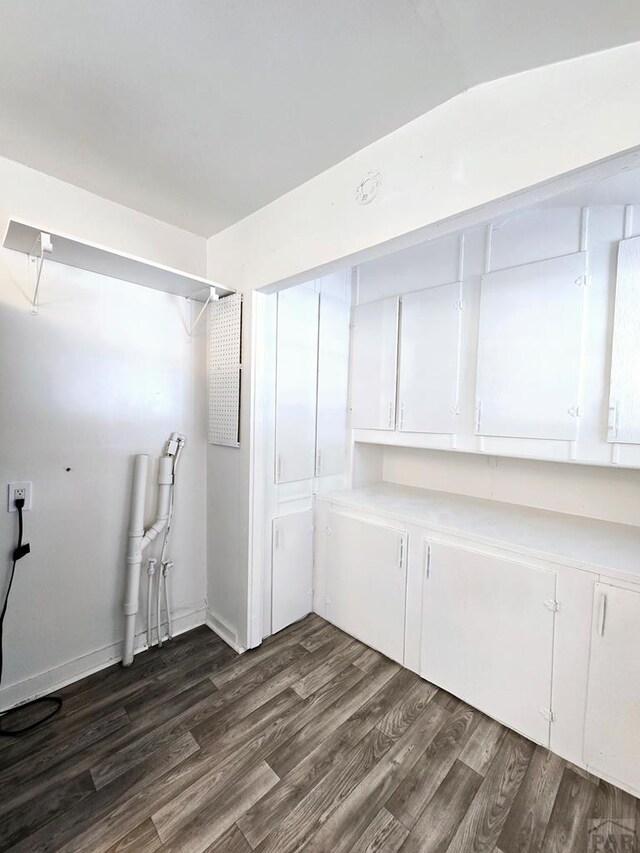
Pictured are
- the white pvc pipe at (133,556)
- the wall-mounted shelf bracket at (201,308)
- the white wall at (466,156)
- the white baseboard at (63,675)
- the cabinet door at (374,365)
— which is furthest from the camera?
the cabinet door at (374,365)

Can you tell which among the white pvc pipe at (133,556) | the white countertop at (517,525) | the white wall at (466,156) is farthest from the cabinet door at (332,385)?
the white pvc pipe at (133,556)

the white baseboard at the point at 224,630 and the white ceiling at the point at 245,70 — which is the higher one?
the white ceiling at the point at 245,70

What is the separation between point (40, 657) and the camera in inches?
69.7

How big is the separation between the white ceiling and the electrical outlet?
1.52 metres

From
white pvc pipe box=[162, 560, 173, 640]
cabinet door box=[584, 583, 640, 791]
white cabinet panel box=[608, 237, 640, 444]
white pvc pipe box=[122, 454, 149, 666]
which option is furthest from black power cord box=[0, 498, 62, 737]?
white cabinet panel box=[608, 237, 640, 444]

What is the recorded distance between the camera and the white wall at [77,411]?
1.66 metres

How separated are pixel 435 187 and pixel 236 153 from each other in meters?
0.92

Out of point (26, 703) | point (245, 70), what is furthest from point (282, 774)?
point (245, 70)

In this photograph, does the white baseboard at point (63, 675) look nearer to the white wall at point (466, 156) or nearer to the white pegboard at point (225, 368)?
the white pegboard at point (225, 368)

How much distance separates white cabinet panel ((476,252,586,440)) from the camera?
66.1 inches

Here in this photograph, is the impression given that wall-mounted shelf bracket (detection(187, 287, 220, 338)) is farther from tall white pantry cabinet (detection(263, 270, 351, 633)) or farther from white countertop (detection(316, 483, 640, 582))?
white countertop (detection(316, 483, 640, 582))

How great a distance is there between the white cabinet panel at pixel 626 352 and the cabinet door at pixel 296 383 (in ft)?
5.22

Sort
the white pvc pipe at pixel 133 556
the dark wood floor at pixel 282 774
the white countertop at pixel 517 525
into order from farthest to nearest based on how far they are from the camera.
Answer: the white pvc pipe at pixel 133 556 < the white countertop at pixel 517 525 < the dark wood floor at pixel 282 774

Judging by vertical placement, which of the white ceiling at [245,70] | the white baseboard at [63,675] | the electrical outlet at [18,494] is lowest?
the white baseboard at [63,675]
